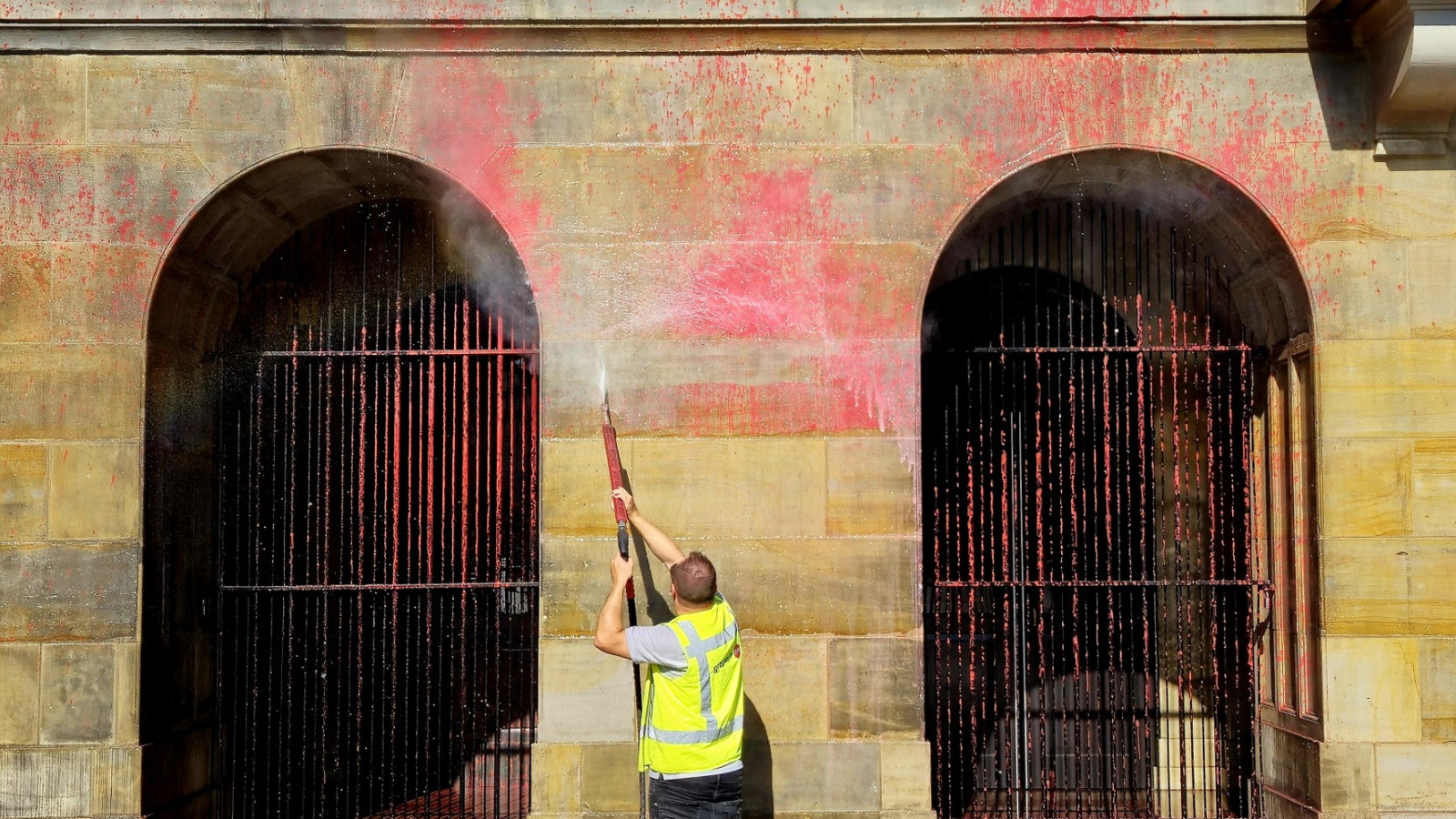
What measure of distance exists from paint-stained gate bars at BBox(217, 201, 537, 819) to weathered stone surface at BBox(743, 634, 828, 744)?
62.2 inches

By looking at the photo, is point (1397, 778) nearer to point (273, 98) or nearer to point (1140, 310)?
point (1140, 310)

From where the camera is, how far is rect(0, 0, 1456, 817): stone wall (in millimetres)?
6902

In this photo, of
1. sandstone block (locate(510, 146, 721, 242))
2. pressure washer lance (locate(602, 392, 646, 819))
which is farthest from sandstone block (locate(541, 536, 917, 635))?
sandstone block (locate(510, 146, 721, 242))

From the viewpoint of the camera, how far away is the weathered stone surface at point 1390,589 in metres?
6.92

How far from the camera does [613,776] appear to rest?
6.89 m

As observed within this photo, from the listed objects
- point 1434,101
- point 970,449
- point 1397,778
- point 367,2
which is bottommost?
point 1397,778

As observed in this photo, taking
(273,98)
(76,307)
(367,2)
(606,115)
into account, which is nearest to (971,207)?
(606,115)

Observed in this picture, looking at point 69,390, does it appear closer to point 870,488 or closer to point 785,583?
point 785,583

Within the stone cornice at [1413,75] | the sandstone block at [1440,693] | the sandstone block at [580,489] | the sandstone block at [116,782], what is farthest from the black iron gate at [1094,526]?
the sandstone block at [116,782]

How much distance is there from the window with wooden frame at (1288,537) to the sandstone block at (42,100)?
7.84 meters

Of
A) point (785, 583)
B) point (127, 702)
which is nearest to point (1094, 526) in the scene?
point (785, 583)

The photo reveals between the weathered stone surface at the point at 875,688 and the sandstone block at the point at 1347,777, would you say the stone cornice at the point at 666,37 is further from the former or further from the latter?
the sandstone block at the point at 1347,777

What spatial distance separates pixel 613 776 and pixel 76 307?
4.37m

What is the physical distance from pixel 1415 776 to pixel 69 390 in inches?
332
